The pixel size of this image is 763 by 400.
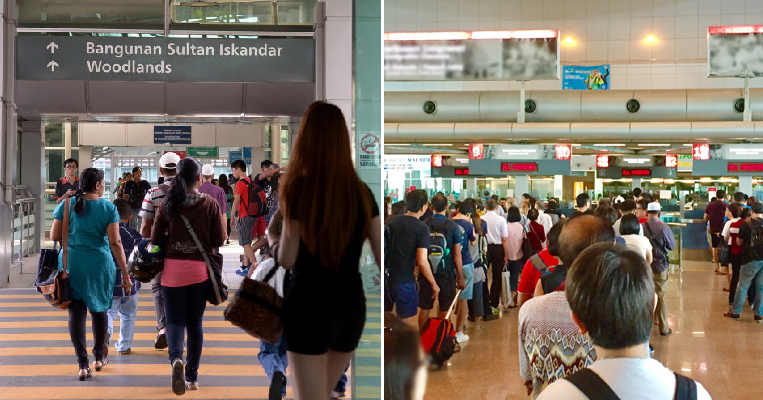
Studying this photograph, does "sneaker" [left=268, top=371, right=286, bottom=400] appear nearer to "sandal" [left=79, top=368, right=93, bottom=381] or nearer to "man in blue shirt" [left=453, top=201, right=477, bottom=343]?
"sandal" [left=79, top=368, right=93, bottom=381]

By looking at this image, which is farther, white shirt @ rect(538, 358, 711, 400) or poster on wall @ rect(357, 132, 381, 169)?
poster on wall @ rect(357, 132, 381, 169)

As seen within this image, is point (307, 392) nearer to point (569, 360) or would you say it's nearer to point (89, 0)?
point (569, 360)

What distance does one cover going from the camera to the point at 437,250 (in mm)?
7523

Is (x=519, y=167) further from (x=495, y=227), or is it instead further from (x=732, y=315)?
(x=495, y=227)

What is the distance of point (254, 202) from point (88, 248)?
4.59 meters

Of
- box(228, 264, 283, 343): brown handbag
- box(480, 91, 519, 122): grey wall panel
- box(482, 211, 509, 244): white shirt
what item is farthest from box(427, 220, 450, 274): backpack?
box(480, 91, 519, 122): grey wall panel

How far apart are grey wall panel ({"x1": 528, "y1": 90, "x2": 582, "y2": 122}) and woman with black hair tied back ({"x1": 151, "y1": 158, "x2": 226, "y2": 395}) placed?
14230 millimetres

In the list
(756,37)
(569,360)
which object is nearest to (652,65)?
(756,37)

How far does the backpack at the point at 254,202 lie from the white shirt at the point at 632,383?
893cm

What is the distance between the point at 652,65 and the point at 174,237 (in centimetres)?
2093

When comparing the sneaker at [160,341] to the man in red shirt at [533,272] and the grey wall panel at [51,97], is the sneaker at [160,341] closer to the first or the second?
the man in red shirt at [533,272]

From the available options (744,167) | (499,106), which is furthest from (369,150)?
(744,167)

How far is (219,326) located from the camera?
823 cm

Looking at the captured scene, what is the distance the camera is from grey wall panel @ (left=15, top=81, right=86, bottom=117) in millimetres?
11891
